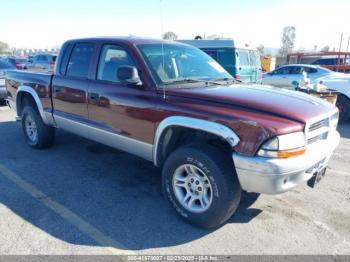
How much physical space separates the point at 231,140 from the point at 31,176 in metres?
3.07

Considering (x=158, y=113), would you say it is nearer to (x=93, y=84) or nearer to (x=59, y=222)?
(x=93, y=84)

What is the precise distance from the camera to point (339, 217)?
11.7ft

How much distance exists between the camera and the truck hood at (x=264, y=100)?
2994 millimetres

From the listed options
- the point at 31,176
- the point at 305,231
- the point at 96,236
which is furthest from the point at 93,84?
the point at 305,231

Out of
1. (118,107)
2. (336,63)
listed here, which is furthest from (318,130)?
(336,63)

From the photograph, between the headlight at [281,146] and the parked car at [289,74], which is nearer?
the headlight at [281,146]

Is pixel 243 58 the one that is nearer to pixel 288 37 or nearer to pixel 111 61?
pixel 111 61

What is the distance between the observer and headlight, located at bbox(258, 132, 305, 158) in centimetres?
274

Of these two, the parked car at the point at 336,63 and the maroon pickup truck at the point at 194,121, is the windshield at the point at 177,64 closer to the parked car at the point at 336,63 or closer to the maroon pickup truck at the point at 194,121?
the maroon pickup truck at the point at 194,121

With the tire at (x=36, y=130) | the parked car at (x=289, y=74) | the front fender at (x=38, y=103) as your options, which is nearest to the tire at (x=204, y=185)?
the front fender at (x=38, y=103)

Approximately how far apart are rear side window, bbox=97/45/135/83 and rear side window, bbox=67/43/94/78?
11.3 inches

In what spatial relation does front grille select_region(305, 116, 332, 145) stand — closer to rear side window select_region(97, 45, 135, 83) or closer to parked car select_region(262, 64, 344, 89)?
rear side window select_region(97, 45, 135, 83)

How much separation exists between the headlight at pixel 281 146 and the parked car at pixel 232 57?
776cm

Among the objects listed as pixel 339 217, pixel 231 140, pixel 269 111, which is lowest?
pixel 339 217
